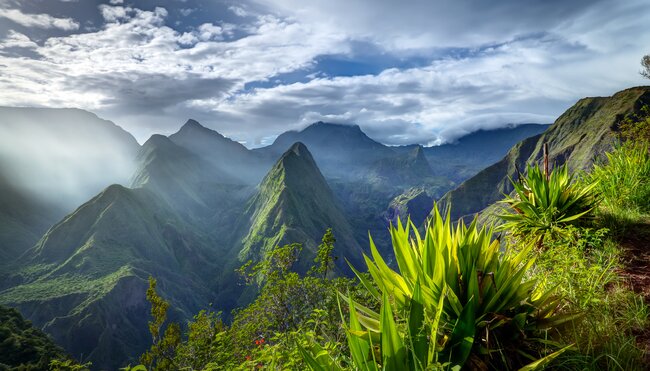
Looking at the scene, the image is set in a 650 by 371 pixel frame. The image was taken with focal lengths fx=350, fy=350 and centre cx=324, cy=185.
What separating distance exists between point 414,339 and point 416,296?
0.32 meters

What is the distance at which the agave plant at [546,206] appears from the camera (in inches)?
251

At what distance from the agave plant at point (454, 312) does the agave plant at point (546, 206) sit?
3.36 m

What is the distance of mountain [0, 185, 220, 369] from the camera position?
405 feet

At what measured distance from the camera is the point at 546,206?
673 cm

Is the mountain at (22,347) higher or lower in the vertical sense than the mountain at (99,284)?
higher

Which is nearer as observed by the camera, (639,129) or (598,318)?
(598,318)

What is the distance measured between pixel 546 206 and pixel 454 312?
4908mm

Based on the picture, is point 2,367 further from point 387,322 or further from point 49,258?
point 49,258

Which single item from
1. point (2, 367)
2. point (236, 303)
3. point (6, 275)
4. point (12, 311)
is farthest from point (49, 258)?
point (2, 367)

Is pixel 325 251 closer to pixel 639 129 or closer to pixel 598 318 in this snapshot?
pixel 639 129

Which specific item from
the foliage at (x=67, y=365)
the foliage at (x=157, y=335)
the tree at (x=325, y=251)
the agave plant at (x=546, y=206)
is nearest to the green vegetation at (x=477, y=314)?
the agave plant at (x=546, y=206)

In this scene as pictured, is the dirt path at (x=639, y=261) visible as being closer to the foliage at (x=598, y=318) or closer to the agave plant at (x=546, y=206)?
the foliage at (x=598, y=318)

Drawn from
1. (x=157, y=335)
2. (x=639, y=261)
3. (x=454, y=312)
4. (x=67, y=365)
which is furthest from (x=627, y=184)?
(x=157, y=335)

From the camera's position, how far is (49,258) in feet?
544
